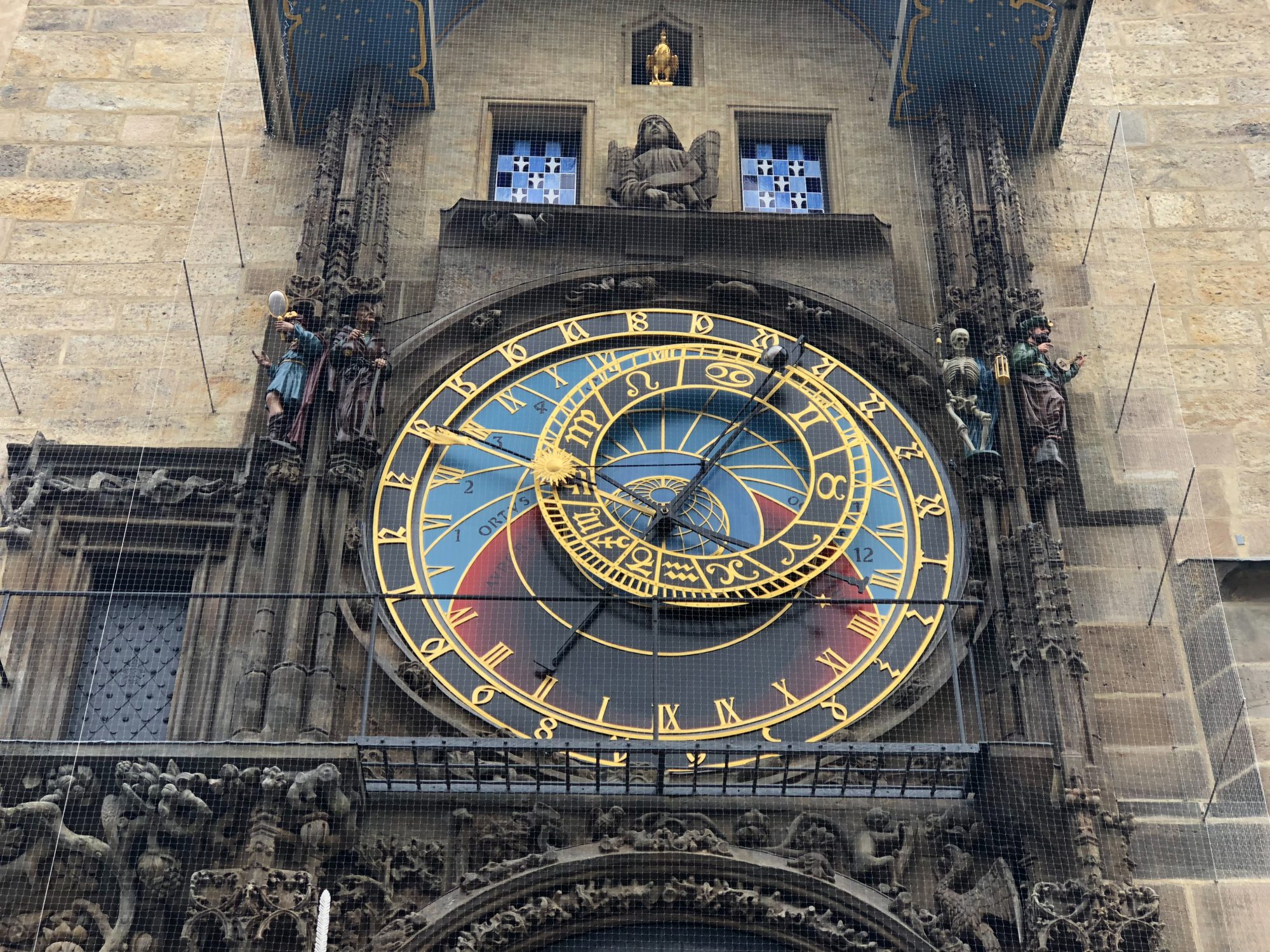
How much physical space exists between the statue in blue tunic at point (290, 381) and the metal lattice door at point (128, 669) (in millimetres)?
1087

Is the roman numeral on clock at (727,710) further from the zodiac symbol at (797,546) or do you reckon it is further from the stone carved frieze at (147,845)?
the stone carved frieze at (147,845)

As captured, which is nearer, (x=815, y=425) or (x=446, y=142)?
(x=815, y=425)

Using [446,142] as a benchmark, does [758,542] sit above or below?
below

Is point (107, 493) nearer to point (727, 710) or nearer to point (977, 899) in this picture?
point (727, 710)

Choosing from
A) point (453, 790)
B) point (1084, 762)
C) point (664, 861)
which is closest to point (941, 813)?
point (1084, 762)

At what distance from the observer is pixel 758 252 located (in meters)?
12.9

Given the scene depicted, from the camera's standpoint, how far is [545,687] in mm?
10914

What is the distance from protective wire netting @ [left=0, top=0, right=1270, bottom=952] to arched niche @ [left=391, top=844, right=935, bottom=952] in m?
0.02

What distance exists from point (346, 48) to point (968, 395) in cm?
465

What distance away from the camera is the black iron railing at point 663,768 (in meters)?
10.1

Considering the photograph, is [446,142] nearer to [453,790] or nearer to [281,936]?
[453,790]

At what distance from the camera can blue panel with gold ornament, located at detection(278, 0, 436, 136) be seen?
13477mm

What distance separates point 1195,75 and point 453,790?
7692mm

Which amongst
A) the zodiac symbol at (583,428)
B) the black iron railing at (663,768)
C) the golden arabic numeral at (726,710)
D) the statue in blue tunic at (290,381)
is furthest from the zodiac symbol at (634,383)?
the black iron railing at (663,768)
